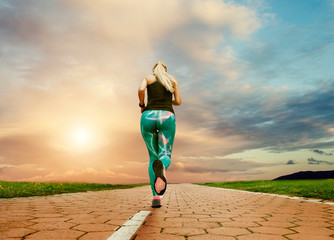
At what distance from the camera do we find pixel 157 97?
15.6 feet

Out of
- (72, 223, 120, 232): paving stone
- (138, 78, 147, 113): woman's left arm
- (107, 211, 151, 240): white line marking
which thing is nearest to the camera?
(107, 211, 151, 240): white line marking

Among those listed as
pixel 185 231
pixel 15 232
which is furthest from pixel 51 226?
pixel 185 231

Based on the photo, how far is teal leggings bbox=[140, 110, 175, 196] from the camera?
15.2 feet

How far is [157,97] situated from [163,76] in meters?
0.40

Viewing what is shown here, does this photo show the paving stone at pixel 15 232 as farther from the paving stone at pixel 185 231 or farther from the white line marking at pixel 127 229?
the paving stone at pixel 185 231

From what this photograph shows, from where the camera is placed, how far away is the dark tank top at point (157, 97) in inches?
185

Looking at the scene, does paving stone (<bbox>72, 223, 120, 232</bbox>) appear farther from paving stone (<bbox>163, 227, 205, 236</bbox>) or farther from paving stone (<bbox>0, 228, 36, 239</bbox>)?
paving stone (<bbox>163, 227, 205, 236</bbox>)

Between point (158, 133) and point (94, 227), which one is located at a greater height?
point (158, 133)

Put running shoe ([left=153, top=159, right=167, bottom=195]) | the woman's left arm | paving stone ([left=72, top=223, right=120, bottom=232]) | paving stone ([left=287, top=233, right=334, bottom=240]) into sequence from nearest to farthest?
paving stone ([left=287, top=233, right=334, bottom=240])
paving stone ([left=72, top=223, right=120, bottom=232])
running shoe ([left=153, top=159, right=167, bottom=195])
the woman's left arm

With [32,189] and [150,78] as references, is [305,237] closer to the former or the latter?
[150,78]

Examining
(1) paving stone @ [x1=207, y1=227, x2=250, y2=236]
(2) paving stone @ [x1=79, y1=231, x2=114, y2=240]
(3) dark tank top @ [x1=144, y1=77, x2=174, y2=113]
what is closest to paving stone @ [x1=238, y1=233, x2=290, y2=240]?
(1) paving stone @ [x1=207, y1=227, x2=250, y2=236]

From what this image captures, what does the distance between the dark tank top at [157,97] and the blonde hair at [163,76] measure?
105mm

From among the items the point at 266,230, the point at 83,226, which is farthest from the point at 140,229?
the point at 266,230

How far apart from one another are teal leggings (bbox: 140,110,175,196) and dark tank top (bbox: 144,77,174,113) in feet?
0.32
